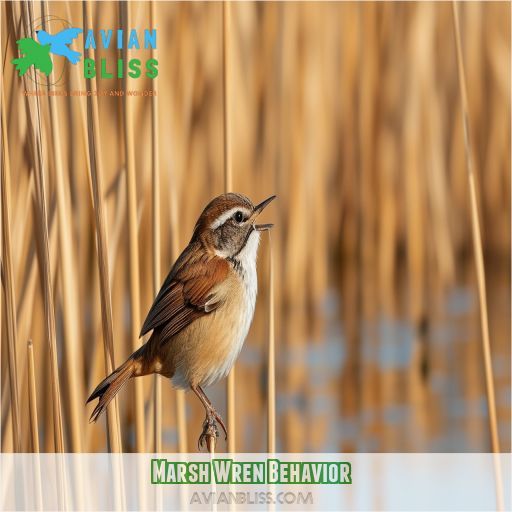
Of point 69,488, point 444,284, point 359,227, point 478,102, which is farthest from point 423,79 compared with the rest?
point 69,488

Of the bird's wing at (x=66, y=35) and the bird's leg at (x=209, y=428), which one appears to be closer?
the bird's leg at (x=209, y=428)

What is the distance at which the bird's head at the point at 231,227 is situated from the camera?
2.65 m

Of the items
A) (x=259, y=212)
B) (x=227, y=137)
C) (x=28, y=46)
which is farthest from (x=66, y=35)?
(x=259, y=212)

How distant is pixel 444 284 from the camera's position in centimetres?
477

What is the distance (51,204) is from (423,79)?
2.30m

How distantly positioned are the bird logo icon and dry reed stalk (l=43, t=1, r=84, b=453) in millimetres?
273

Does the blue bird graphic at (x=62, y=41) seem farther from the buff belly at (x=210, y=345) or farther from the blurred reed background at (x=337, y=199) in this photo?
the buff belly at (x=210, y=345)

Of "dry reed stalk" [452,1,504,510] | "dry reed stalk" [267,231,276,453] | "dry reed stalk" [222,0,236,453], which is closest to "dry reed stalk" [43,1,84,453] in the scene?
"dry reed stalk" [222,0,236,453]

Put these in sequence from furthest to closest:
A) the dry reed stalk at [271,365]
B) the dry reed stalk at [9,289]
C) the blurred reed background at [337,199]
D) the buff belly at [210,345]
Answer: the blurred reed background at [337,199], the buff belly at [210,345], the dry reed stalk at [9,289], the dry reed stalk at [271,365]

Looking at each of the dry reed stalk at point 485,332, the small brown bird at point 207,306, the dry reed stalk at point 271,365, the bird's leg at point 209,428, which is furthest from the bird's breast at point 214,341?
the dry reed stalk at point 485,332

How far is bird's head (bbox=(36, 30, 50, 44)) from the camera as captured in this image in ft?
9.04

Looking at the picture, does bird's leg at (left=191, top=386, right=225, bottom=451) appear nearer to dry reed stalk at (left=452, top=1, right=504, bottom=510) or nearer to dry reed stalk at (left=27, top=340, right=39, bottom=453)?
dry reed stalk at (left=27, top=340, right=39, bottom=453)

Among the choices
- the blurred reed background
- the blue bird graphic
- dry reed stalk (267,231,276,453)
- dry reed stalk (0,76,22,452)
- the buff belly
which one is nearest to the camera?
dry reed stalk (267,231,276,453)

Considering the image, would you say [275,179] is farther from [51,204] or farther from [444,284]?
[51,204]
